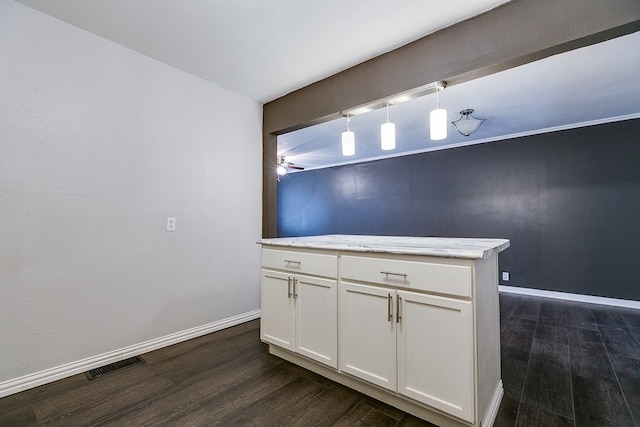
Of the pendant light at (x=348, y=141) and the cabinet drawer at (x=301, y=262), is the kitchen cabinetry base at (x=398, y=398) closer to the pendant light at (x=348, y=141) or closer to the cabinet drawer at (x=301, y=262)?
the cabinet drawer at (x=301, y=262)

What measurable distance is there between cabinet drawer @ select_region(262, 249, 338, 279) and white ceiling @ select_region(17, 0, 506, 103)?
1.48 m

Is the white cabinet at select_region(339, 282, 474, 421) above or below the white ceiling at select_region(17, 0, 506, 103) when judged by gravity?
below

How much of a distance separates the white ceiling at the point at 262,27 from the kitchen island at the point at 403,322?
1.42 m

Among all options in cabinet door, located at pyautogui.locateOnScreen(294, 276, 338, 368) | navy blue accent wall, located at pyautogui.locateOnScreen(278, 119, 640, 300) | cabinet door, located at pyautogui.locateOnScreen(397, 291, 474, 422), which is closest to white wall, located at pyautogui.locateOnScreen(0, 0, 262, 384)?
cabinet door, located at pyautogui.locateOnScreen(294, 276, 338, 368)

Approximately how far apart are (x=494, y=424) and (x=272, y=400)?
3.76 feet

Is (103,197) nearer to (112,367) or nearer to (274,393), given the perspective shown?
(112,367)

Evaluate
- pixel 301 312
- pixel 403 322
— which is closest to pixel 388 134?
pixel 403 322

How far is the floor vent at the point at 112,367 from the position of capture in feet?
6.19

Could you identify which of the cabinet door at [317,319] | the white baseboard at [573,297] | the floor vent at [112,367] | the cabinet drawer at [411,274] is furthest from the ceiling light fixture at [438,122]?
the white baseboard at [573,297]

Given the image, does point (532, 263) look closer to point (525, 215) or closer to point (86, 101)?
point (525, 215)

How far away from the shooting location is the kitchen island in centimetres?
129

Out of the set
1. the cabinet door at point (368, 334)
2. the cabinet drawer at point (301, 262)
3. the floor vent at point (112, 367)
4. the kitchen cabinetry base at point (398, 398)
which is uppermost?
the cabinet drawer at point (301, 262)

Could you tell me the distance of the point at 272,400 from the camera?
1608 millimetres

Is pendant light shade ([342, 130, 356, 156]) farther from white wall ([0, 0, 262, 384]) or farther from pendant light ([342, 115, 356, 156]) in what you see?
white wall ([0, 0, 262, 384])
